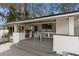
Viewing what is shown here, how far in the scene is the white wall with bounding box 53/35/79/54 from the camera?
8.75 metres

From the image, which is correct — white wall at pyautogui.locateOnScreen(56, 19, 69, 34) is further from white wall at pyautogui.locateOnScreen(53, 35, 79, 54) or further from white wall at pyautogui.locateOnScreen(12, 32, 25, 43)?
white wall at pyautogui.locateOnScreen(12, 32, 25, 43)

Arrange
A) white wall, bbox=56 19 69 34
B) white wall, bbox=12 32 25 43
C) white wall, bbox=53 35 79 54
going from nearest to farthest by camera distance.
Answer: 1. white wall, bbox=53 35 79 54
2. white wall, bbox=56 19 69 34
3. white wall, bbox=12 32 25 43

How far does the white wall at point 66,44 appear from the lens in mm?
8750

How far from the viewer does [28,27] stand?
20.2 metres

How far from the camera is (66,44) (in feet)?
31.3

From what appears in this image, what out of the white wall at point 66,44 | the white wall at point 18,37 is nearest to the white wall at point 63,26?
the white wall at point 66,44

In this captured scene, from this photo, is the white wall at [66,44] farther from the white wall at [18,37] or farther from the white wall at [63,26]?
the white wall at [18,37]

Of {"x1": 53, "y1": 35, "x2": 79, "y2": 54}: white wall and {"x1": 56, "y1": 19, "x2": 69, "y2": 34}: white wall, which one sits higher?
{"x1": 56, "y1": 19, "x2": 69, "y2": 34}: white wall

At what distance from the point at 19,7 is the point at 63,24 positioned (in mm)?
17387

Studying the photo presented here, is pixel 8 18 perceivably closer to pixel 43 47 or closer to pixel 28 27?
pixel 28 27

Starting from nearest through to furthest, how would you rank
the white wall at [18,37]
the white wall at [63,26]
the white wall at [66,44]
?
1. the white wall at [66,44]
2. the white wall at [63,26]
3. the white wall at [18,37]

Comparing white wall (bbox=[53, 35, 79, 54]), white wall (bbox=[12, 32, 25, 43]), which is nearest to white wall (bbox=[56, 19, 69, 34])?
white wall (bbox=[53, 35, 79, 54])

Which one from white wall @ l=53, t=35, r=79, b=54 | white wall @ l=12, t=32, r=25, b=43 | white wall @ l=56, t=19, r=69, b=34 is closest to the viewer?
white wall @ l=53, t=35, r=79, b=54

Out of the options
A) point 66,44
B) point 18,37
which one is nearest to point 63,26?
point 66,44
